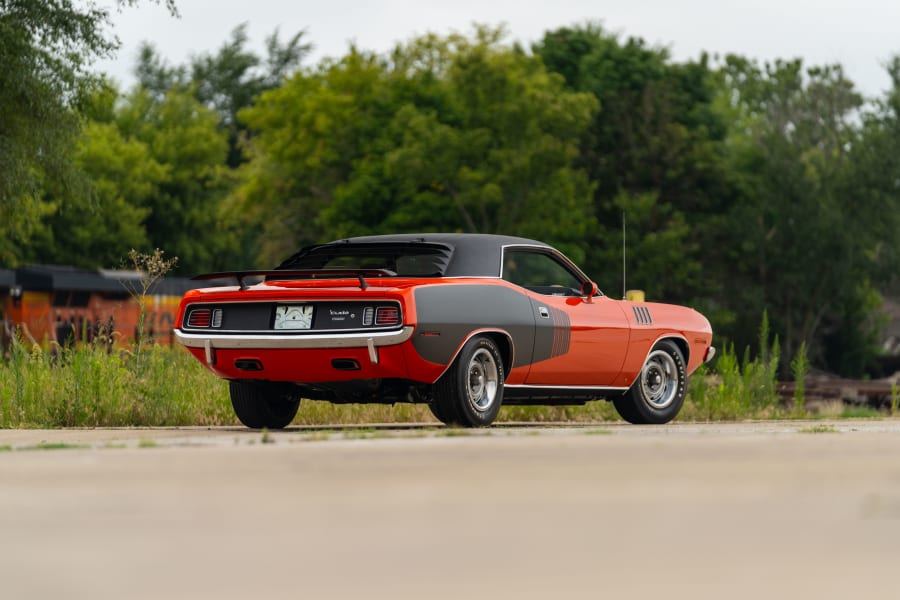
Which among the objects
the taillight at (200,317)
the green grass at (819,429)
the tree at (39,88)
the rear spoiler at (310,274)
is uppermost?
the tree at (39,88)

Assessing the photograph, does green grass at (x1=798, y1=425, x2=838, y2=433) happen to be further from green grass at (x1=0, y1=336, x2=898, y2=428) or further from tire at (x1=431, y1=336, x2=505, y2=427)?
green grass at (x1=0, y1=336, x2=898, y2=428)

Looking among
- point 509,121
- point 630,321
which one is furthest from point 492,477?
point 509,121

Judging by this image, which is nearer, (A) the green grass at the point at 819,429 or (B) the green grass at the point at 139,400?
(A) the green grass at the point at 819,429

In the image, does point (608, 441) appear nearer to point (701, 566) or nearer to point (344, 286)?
point (344, 286)

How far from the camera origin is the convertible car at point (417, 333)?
1186cm

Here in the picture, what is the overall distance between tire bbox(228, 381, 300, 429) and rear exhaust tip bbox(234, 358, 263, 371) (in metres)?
Answer: 0.77

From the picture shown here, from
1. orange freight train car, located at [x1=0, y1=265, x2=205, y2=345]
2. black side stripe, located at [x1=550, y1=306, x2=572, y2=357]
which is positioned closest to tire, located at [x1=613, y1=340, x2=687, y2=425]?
black side stripe, located at [x1=550, y1=306, x2=572, y2=357]

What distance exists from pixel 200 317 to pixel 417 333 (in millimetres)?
1893

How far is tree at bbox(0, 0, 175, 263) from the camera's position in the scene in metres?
30.6

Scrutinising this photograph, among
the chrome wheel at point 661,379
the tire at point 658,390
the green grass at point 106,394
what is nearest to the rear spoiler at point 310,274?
the green grass at point 106,394

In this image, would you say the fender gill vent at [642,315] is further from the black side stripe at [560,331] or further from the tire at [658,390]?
the black side stripe at [560,331]

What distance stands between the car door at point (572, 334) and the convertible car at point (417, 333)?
1 centimetres

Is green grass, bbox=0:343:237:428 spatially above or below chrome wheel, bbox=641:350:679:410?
below

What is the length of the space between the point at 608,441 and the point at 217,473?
10.9 ft
